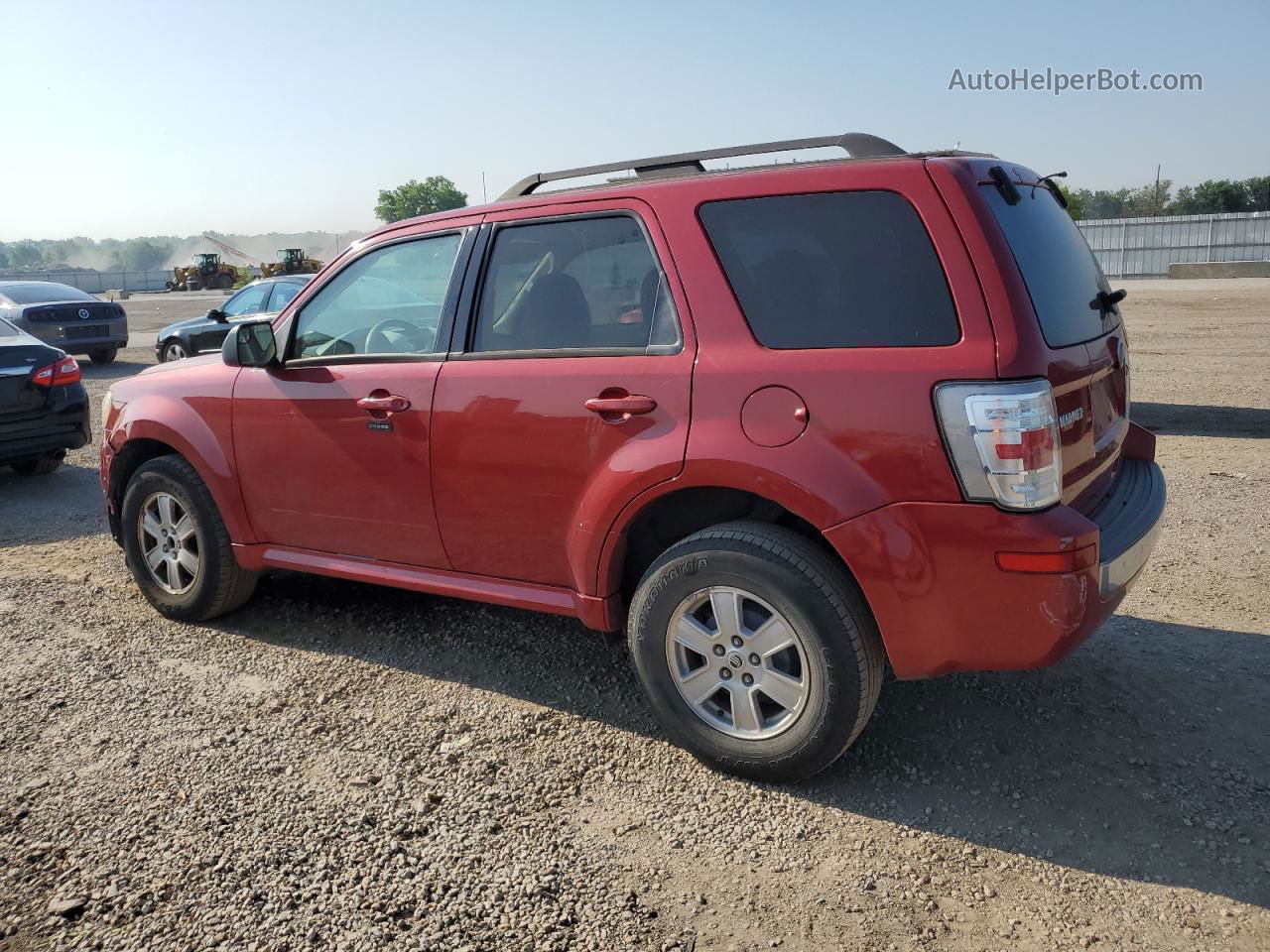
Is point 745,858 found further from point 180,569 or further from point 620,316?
point 180,569

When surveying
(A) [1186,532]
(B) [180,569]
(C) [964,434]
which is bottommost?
(A) [1186,532]

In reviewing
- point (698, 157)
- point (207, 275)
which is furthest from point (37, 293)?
point (207, 275)

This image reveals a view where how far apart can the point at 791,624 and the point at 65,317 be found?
1663 centimetres

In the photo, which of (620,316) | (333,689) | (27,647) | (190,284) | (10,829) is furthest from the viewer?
(190,284)

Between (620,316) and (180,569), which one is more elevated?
(620,316)

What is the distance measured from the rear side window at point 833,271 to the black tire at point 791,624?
66 centimetres

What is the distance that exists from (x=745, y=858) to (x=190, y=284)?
62714mm

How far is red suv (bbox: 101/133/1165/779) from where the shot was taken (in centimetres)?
289

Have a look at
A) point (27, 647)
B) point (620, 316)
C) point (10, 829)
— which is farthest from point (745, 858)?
point (27, 647)

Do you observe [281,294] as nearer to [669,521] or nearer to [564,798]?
[669,521]

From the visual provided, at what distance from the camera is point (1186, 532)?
230 inches

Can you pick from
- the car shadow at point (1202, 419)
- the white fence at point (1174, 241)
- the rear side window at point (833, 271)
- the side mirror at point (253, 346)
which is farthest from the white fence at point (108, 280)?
the rear side window at point (833, 271)

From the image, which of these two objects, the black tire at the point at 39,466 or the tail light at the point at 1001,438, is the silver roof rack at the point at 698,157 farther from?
the black tire at the point at 39,466

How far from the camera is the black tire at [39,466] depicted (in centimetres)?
870
